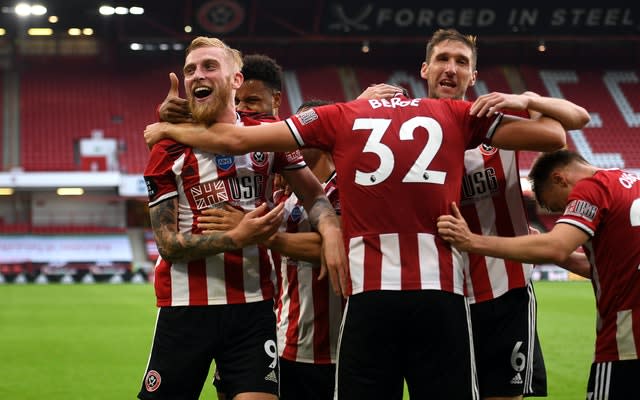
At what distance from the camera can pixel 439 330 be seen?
141 inches

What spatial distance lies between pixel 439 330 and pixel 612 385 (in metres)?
1.04

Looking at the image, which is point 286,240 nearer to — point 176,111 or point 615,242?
point 176,111

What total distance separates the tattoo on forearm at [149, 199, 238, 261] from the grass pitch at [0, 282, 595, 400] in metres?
4.47

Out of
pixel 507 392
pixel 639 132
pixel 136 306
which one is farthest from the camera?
pixel 639 132

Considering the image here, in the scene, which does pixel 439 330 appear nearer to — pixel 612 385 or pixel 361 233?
pixel 361 233

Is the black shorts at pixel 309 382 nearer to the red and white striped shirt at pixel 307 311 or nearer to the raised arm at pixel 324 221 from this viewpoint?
the red and white striped shirt at pixel 307 311

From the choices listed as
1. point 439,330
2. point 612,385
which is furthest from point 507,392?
point 439,330

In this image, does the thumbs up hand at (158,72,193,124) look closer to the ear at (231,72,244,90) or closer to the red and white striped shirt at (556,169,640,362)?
the ear at (231,72,244,90)

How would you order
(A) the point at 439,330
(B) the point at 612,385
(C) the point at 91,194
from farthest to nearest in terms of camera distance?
(C) the point at 91,194 → (B) the point at 612,385 → (A) the point at 439,330

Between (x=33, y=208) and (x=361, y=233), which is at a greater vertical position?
(x=33, y=208)

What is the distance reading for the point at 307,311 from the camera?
15.8 feet

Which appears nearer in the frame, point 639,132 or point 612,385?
point 612,385

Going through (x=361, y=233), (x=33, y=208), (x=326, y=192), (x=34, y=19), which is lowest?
(x=361, y=233)

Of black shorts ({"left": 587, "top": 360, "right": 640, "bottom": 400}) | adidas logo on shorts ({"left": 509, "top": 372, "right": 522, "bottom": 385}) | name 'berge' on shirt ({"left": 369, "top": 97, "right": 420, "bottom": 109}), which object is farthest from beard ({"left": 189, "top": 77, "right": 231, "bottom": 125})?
black shorts ({"left": 587, "top": 360, "right": 640, "bottom": 400})
